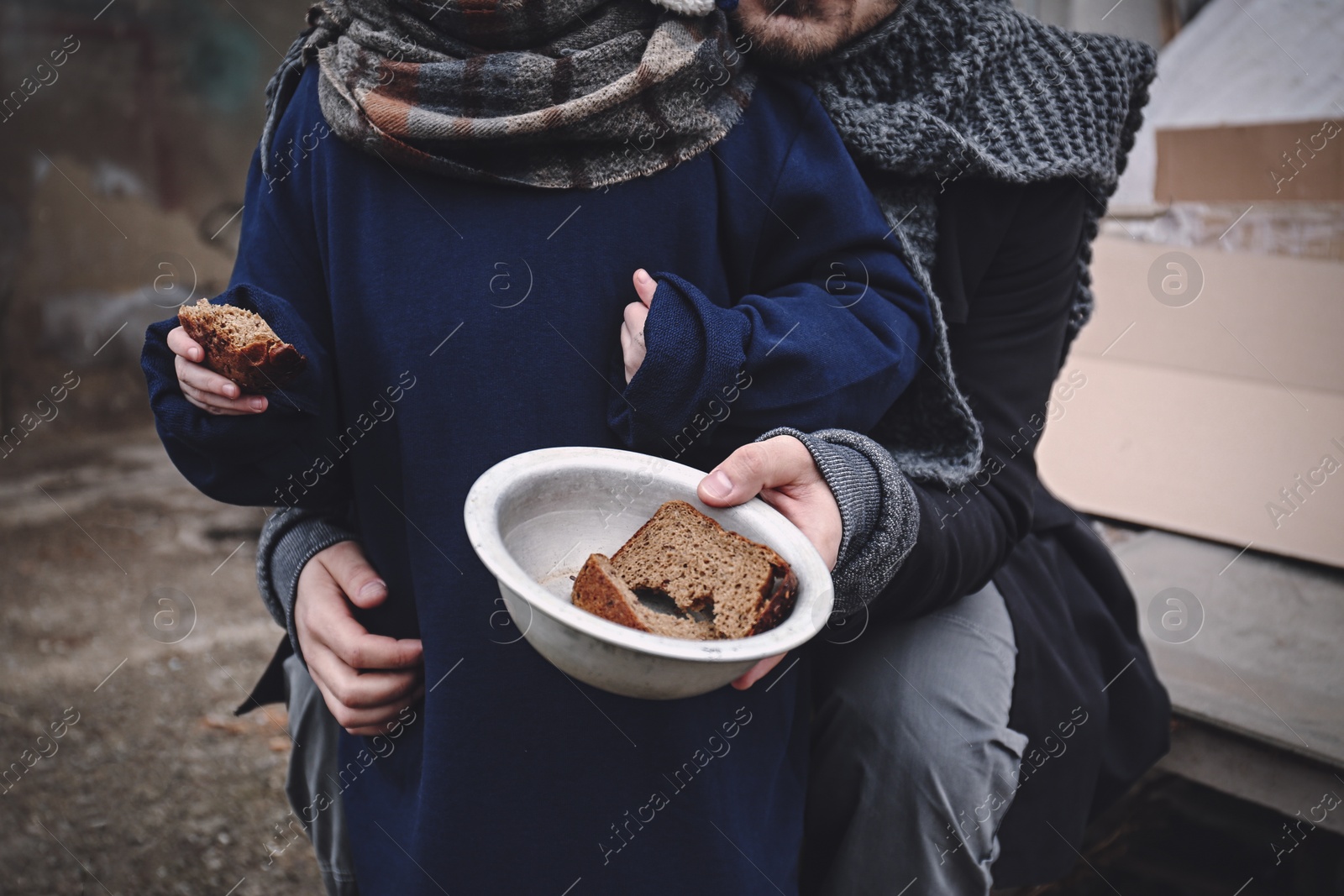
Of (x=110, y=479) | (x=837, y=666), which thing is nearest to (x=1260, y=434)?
(x=837, y=666)

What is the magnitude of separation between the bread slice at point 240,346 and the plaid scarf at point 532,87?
25 cm

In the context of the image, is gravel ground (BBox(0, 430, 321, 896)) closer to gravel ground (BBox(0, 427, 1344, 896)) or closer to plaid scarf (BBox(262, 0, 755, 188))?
gravel ground (BBox(0, 427, 1344, 896))

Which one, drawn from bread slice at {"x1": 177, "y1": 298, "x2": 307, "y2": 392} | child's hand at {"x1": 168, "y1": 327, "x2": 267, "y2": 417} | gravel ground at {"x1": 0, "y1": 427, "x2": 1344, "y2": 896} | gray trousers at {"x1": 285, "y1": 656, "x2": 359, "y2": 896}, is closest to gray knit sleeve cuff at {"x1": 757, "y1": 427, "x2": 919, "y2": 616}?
child's hand at {"x1": 168, "y1": 327, "x2": 267, "y2": 417}

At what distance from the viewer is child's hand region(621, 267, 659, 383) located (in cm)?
102

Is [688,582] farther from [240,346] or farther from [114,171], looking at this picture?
[114,171]

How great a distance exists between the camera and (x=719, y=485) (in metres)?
0.91

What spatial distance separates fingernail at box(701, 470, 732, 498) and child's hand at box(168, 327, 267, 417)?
0.18 metres

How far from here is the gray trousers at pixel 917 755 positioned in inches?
48.3

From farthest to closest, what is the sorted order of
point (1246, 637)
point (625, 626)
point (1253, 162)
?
1. point (1253, 162)
2. point (1246, 637)
3. point (625, 626)

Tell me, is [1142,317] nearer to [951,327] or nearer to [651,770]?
[951,327]

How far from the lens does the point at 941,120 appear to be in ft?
3.73

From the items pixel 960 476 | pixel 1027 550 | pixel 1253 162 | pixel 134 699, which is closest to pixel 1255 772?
pixel 1027 550

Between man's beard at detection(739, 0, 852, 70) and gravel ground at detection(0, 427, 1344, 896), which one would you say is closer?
man's beard at detection(739, 0, 852, 70)

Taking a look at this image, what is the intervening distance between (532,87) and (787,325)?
1.29 ft
